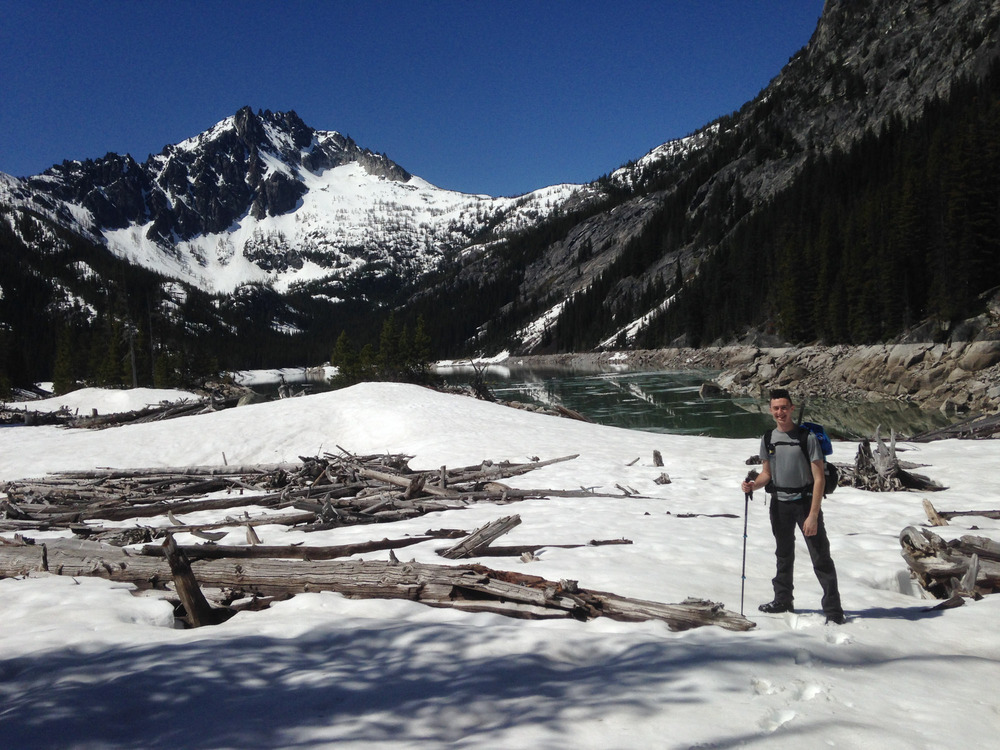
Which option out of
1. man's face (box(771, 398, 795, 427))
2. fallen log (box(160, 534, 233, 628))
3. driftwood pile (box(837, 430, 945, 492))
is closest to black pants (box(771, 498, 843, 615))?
man's face (box(771, 398, 795, 427))

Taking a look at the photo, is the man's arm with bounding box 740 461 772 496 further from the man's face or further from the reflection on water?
the reflection on water

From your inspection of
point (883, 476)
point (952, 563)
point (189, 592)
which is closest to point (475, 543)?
point (189, 592)

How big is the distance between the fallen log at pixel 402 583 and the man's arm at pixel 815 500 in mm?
1020

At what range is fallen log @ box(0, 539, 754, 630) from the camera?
4.42 m

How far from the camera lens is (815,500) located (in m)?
4.59

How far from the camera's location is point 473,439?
53.6ft

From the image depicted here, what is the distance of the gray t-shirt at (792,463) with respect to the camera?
470 cm

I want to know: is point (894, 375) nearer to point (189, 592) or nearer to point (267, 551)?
point (267, 551)

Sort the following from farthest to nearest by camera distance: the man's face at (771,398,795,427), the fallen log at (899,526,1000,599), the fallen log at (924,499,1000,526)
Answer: the fallen log at (924,499,1000,526)
the fallen log at (899,526,1000,599)
the man's face at (771,398,795,427)

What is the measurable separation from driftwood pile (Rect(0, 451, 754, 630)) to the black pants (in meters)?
0.79

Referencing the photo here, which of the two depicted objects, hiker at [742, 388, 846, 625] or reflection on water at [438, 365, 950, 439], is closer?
hiker at [742, 388, 846, 625]

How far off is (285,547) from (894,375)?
37486 millimetres

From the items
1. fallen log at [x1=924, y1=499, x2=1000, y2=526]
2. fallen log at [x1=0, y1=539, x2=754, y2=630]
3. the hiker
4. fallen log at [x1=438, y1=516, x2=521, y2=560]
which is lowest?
fallen log at [x1=924, y1=499, x2=1000, y2=526]

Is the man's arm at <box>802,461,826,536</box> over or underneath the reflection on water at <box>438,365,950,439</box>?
over
